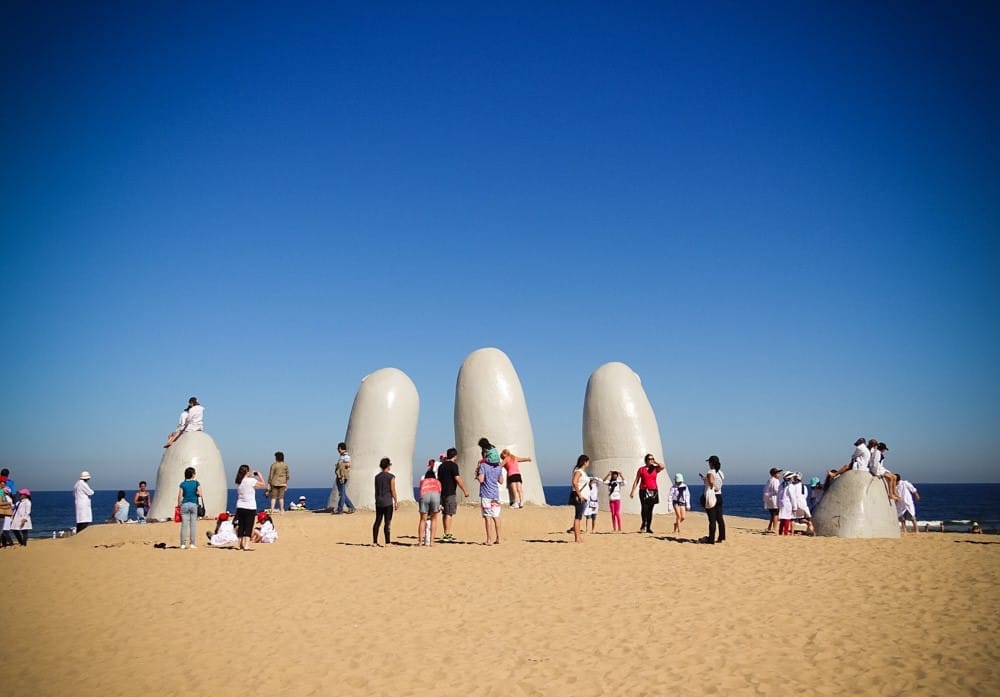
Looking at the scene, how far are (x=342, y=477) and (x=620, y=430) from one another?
741 cm

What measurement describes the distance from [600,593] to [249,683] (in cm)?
405

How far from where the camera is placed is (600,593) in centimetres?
804

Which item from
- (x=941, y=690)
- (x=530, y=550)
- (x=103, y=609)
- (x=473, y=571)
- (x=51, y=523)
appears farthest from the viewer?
(x=51, y=523)

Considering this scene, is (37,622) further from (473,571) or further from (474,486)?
(474,486)

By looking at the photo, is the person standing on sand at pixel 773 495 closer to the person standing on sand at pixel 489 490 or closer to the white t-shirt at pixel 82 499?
the person standing on sand at pixel 489 490

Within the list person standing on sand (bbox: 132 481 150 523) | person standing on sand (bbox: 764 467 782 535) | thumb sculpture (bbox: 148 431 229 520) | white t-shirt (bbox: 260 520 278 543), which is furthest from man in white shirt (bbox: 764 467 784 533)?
person standing on sand (bbox: 132 481 150 523)

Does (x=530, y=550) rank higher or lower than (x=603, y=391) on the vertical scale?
lower

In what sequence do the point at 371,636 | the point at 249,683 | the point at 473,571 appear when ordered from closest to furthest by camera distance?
the point at 249,683, the point at 371,636, the point at 473,571

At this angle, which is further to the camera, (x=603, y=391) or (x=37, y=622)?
(x=603, y=391)

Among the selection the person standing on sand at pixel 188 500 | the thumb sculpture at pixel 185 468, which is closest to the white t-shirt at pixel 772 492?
the person standing on sand at pixel 188 500

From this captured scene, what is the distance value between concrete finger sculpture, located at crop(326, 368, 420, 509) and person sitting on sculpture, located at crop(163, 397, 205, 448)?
4.06 m

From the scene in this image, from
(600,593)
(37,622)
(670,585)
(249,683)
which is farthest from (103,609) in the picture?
(670,585)

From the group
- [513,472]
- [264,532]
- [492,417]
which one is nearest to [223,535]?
[264,532]

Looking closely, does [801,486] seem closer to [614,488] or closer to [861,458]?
[861,458]
